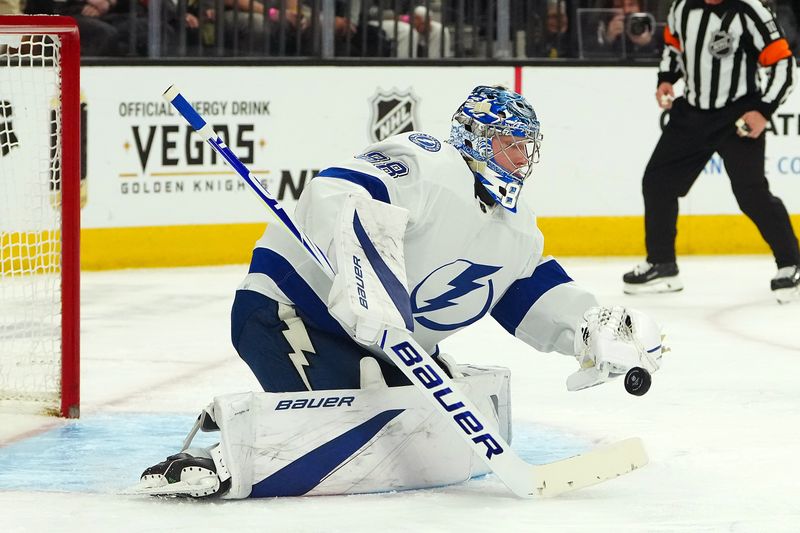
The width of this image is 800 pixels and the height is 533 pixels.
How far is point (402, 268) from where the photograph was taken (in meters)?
2.39

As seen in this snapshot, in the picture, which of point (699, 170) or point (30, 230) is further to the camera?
point (699, 170)

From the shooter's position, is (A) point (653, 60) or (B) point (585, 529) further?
(A) point (653, 60)

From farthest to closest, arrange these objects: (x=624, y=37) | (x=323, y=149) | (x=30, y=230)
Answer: (x=624, y=37), (x=323, y=149), (x=30, y=230)

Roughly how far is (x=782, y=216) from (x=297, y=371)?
10.4 feet

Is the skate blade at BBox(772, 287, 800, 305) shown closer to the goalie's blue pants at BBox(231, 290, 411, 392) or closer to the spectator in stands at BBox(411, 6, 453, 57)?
the spectator in stands at BBox(411, 6, 453, 57)

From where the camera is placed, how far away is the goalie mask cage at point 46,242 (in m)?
3.28

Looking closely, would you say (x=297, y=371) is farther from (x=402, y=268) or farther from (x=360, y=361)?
(x=402, y=268)

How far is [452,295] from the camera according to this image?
2662 mm

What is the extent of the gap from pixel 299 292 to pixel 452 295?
267 mm

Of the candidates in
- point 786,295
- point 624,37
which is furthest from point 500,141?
point 624,37

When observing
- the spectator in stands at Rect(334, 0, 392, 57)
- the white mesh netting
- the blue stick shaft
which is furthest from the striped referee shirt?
the blue stick shaft

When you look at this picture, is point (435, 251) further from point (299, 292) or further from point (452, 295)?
point (299, 292)

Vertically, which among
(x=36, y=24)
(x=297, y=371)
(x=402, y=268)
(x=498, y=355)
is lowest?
(x=498, y=355)

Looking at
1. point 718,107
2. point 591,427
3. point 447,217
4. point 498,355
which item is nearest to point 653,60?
point 718,107
